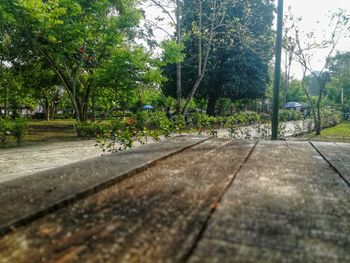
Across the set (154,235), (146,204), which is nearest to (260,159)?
(146,204)

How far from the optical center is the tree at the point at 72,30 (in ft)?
51.2

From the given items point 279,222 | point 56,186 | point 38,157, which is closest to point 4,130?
point 38,157

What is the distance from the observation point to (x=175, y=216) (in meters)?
1.10

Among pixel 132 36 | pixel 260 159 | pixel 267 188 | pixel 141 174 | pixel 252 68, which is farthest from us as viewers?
pixel 252 68

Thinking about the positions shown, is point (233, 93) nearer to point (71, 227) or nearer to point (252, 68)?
point (252, 68)

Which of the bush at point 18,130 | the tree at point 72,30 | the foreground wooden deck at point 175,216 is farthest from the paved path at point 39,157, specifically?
the foreground wooden deck at point 175,216

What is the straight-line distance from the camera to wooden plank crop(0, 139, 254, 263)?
885 mm

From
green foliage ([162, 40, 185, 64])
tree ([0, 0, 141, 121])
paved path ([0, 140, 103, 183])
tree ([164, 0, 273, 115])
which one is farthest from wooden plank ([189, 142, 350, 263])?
tree ([164, 0, 273, 115])

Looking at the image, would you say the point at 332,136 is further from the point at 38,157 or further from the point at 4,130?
the point at 4,130

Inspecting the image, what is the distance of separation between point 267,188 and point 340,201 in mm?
299

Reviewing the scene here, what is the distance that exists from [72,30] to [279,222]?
58.4 ft

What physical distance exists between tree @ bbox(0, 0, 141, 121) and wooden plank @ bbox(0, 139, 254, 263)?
15.8m

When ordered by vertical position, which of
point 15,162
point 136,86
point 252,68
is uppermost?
Answer: point 252,68

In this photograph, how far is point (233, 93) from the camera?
3269cm
